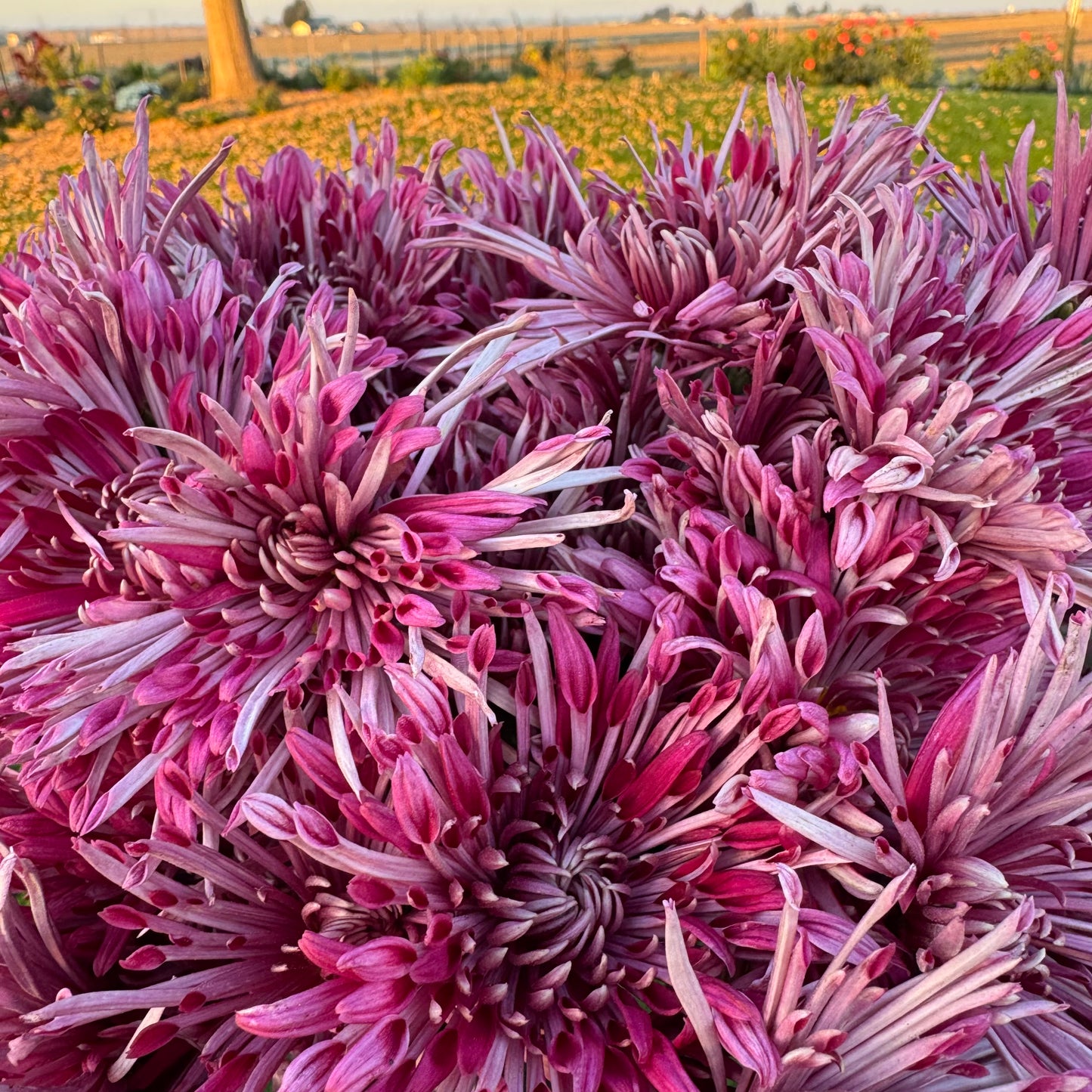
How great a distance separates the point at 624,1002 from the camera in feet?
1.29

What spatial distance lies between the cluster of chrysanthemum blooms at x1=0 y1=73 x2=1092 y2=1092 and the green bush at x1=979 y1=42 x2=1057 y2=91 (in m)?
12.5

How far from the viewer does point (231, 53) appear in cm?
1056

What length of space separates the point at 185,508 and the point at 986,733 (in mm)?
371

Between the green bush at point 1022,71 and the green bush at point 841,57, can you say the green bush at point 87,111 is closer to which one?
the green bush at point 841,57

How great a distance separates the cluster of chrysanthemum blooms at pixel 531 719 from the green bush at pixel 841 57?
11362 millimetres

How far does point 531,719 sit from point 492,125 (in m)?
7.91

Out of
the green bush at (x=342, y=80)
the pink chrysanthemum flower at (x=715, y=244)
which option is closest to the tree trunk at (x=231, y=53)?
the green bush at (x=342, y=80)

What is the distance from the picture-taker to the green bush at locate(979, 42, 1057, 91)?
10609 millimetres

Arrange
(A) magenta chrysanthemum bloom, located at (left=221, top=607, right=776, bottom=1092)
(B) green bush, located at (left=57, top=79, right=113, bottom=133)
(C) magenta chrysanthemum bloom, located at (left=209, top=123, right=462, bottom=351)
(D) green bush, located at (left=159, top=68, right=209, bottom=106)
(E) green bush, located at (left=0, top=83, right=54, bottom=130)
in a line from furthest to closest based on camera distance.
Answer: (D) green bush, located at (left=159, top=68, right=209, bottom=106), (E) green bush, located at (left=0, top=83, right=54, bottom=130), (B) green bush, located at (left=57, top=79, right=113, bottom=133), (C) magenta chrysanthemum bloom, located at (left=209, top=123, right=462, bottom=351), (A) magenta chrysanthemum bloom, located at (left=221, top=607, right=776, bottom=1092)

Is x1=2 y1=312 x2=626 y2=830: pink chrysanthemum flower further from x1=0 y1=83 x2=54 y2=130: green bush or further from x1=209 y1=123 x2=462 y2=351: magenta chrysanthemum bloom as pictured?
x1=0 y1=83 x2=54 y2=130: green bush

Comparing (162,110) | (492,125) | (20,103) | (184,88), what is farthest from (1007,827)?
(184,88)

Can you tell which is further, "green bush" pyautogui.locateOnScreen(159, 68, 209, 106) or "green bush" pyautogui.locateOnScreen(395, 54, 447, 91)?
"green bush" pyautogui.locateOnScreen(395, 54, 447, 91)

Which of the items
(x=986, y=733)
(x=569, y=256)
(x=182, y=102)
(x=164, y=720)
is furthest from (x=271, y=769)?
(x=182, y=102)

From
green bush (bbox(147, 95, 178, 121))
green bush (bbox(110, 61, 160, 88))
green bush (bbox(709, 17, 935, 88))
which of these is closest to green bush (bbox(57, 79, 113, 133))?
green bush (bbox(147, 95, 178, 121))
